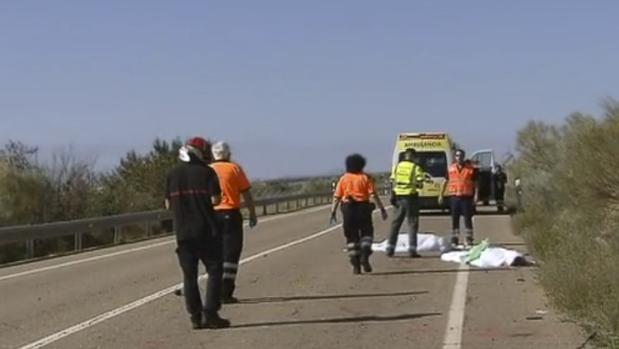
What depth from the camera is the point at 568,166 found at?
23922mm

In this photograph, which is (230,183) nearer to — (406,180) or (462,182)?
(406,180)

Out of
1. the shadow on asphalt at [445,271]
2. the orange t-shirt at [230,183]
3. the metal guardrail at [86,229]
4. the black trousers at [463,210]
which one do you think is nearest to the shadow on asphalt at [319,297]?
the orange t-shirt at [230,183]

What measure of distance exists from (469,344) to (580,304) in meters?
2.04

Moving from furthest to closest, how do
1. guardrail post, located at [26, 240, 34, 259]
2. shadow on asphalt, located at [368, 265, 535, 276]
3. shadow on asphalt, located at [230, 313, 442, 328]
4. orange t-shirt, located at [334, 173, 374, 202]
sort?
guardrail post, located at [26, 240, 34, 259], shadow on asphalt, located at [368, 265, 535, 276], orange t-shirt, located at [334, 173, 374, 202], shadow on asphalt, located at [230, 313, 442, 328]

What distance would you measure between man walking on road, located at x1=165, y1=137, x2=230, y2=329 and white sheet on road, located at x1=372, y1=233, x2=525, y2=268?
7.64 meters

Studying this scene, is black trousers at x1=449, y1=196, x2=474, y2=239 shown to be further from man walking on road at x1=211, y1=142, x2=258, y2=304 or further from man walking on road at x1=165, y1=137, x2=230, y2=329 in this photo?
man walking on road at x1=165, y1=137, x2=230, y2=329

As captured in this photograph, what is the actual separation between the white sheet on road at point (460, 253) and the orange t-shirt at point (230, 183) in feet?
20.6

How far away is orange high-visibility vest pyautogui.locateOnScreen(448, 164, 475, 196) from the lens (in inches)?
883

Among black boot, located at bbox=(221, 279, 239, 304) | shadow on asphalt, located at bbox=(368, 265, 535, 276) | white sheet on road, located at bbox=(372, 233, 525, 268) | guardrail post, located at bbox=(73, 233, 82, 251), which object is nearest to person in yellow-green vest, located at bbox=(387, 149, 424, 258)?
white sheet on road, located at bbox=(372, 233, 525, 268)

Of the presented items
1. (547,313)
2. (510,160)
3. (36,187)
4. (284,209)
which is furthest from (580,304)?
(510,160)

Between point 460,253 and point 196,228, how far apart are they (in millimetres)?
9465

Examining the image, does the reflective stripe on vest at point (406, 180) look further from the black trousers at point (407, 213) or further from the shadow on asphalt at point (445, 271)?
the shadow on asphalt at point (445, 271)

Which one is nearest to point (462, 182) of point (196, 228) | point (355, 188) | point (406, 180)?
point (406, 180)

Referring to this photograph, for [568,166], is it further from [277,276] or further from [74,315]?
[74,315]
